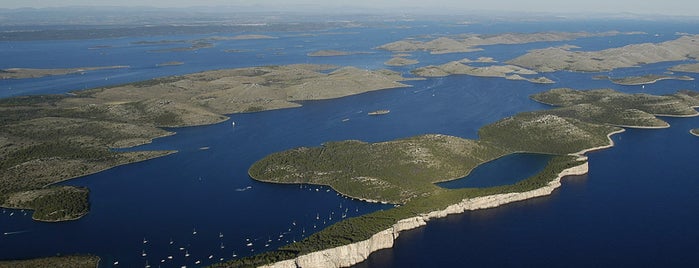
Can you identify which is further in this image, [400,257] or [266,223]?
[266,223]

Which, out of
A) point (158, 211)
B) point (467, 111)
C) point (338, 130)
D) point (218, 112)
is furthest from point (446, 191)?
point (218, 112)

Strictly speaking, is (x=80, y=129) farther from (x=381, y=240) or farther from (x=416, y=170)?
(x=381, y=240)

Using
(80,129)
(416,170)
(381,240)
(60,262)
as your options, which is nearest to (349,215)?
(381,240)

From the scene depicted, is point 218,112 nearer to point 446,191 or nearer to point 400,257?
point 446,191

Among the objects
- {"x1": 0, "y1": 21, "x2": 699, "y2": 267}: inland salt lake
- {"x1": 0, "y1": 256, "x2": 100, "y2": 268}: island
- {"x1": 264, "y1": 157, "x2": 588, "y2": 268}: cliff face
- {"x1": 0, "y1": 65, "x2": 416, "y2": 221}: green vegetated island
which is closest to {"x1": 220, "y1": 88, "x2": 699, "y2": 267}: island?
{"x1": 264, "y1": 157, "x2": 588, "y2": 268}: cliff face

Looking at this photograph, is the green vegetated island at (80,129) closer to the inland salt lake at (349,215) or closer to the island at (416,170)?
the inland salt lake at (349,215)

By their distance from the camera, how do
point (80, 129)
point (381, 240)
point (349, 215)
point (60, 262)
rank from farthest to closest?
point (80, 129)
point (349, 215)
point (381, 240)
point (60, 262)
